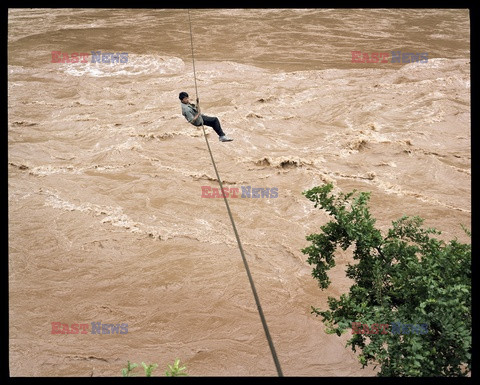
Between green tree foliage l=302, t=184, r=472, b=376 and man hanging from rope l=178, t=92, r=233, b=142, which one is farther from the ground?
man hanging from rope l=178, t=92, r=233, b=142

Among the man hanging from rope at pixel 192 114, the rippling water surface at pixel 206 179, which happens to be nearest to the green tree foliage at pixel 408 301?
the rippling water surface at pixel 206 179

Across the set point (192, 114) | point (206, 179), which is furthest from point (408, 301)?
point (192, 114)

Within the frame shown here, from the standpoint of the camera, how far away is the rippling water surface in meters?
4.62

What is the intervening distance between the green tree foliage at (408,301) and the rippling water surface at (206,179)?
126 centimetres

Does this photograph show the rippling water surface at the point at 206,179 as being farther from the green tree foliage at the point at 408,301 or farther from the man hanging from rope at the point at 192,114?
the green tree foliage at the point at 408,301

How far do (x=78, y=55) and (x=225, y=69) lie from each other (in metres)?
5.90

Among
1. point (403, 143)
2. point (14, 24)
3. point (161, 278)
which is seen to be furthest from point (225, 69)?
point (14, 24)

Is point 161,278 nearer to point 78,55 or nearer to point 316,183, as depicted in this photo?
point 316,183

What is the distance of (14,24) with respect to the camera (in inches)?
712

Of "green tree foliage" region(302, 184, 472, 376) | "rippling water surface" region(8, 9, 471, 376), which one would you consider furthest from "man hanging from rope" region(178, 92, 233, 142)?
"green tree foliage" region(302, 184, 472, 376)

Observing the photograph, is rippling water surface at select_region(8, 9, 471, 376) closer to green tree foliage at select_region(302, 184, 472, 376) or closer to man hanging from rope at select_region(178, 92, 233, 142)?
man hanging from rope at select_region(178, 92, 233, 142)

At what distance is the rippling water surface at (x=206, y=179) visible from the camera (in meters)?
4.62

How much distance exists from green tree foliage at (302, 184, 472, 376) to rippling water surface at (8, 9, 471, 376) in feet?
4.14

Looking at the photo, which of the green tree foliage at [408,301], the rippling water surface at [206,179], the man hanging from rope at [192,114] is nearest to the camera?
the green tree foliage at [408,301]
